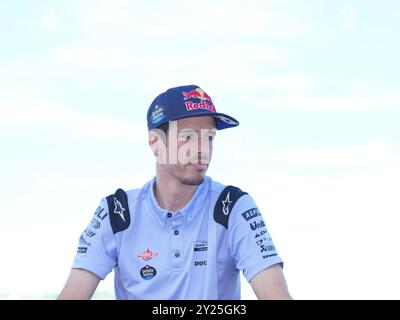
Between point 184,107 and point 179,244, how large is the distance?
1.32 m

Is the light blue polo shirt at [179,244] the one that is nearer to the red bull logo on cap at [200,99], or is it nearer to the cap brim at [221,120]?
the cap brim at [221,120]

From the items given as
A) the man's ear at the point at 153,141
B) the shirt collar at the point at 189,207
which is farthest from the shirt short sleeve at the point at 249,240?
the man's ear at the point at 153,141

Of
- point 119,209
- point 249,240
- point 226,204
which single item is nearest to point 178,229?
point 226,204

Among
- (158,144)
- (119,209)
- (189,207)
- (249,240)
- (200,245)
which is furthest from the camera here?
(119,209)

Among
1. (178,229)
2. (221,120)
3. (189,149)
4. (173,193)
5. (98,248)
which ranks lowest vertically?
(98,248)

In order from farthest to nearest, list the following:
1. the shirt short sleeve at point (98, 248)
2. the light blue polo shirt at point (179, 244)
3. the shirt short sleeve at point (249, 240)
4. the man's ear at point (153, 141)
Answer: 1. the man's ear at point (153, 141)
2. the shirt short sleeve at point (98, 248)
3. the light blue polo shirt at point (179, 244)
4. the shirt short sleeve at point (249, 240)

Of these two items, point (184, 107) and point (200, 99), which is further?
point (200, 99)

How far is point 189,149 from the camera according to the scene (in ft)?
22.4

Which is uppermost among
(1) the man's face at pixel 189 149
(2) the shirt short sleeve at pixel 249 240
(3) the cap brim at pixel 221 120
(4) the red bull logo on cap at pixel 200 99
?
(4) the red bull logo on cap at pixel 200 99

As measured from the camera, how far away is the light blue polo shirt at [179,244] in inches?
268

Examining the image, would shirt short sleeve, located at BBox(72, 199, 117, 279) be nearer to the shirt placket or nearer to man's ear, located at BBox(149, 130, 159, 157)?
the shirt placket

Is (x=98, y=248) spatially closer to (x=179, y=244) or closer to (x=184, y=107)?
(x=179, y=244)
